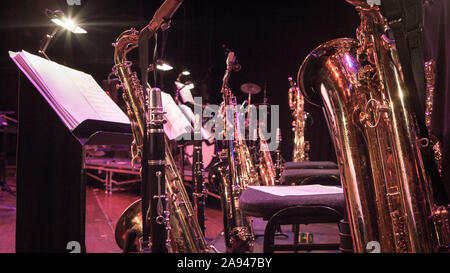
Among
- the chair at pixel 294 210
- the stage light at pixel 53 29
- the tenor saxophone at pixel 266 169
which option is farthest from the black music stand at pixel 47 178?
the tenor saxophone at pixel 266 169

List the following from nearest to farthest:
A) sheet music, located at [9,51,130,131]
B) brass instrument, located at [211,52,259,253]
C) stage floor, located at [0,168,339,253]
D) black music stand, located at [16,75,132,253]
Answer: sheet music, located at [9,51,130,131]
black music stand, located at [16,75,132,253]
brass instrument, located at [211,52,259,253]
stage floor, located at [0,168,339,253]

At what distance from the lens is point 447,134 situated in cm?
113

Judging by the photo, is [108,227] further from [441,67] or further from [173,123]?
[441,67]

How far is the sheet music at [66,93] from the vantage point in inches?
55.2

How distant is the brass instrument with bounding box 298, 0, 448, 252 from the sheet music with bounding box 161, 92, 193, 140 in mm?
1578

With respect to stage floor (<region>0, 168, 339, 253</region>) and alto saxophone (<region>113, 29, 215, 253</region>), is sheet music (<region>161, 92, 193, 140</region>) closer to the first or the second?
alto saxophone (<region>113, 29, 215, 253</region>)

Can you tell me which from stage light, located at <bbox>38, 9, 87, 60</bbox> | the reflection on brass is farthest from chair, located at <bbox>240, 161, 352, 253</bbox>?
stage light, located at <bbox>38, 9, 87, 60</bbox>

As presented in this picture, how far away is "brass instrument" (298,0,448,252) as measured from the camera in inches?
34.4

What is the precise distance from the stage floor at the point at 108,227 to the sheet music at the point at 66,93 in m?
2.15

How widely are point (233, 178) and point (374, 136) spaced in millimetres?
2130

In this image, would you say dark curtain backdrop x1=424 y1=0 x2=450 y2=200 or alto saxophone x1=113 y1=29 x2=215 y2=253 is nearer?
dark curtain backdrop x1=424 y1=0 x2=450 y2=200

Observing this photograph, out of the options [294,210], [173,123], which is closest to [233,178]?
Result: [173,123]

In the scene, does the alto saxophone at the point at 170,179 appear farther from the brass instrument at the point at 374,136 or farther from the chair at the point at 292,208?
the brass instrument at the point at 374,136

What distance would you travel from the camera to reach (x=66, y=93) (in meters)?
1.51
